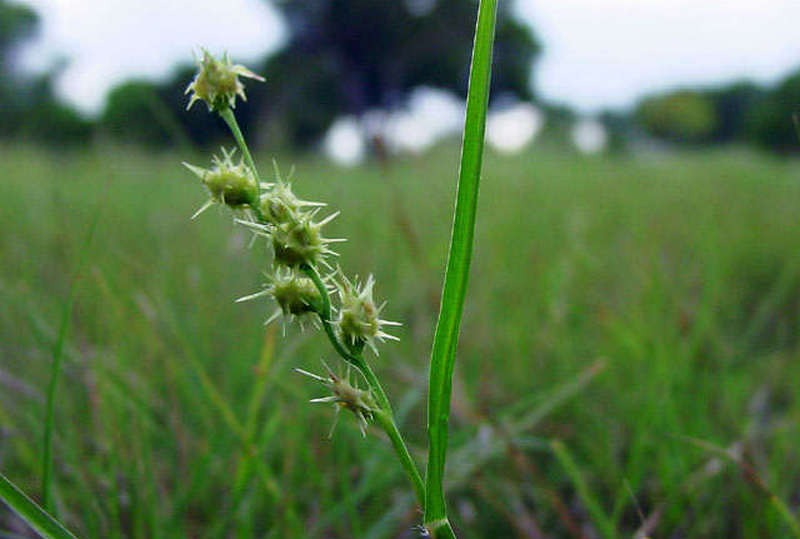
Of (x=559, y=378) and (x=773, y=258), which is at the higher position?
(x=773, y=258)

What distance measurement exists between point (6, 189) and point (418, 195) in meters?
1.85

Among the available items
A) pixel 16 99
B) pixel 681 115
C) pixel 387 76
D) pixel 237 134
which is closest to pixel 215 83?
pixel 237 134

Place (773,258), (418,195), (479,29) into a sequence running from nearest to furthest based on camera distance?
(479,29)
(773,258)
(418,195)

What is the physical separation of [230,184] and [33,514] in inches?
9.1

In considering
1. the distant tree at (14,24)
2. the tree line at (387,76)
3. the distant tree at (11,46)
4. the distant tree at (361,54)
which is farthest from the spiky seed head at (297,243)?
the distant tree at (361,54)

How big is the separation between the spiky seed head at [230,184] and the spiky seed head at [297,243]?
0.9 inches

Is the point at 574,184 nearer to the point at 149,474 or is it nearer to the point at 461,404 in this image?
the point at 461,404

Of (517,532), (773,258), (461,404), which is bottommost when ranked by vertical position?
(517,532)

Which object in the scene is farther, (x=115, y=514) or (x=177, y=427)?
(x=177, y=427)

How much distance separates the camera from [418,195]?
146 inches

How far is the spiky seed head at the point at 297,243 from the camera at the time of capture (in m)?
0.38

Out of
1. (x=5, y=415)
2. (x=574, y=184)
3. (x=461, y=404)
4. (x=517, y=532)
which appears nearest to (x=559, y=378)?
(x=461, y=404)

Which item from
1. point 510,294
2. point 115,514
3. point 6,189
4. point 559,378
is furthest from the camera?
point 6,189

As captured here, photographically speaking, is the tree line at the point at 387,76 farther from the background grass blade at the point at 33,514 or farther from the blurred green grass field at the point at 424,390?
→ the background grass blade at the point at 33,514
